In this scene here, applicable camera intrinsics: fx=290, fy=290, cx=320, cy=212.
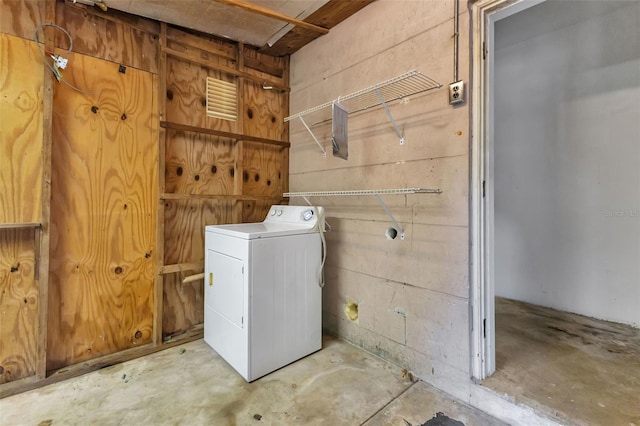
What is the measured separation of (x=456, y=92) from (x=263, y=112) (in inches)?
65.5

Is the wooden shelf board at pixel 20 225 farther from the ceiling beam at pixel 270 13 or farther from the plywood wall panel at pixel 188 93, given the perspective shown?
the ceiling beam at pixel 270 13

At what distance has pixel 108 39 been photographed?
1.94 metres

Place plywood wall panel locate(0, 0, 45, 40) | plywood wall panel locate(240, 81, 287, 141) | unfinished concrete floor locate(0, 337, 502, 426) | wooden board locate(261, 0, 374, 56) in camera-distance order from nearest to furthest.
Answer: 1. unfinished concrete floor locate(0, 337, 502, 426)
2. plywood wall panel locate(0, 0, 45, 40)
3. wooden board locate(261, 0, 374, 56)
4. plywood wall panel locate(240, 81, 287, 141)

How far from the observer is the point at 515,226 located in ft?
8.93

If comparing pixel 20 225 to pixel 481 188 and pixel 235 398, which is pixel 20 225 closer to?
pixel 235 398

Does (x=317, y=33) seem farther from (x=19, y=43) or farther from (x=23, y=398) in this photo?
(x=23, y=398)

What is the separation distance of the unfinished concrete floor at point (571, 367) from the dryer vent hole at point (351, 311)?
2.95 ft

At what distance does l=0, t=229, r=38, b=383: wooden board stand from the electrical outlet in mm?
2528

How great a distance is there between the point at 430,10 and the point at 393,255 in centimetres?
147

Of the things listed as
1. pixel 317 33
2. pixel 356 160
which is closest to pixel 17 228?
pixel 356 160

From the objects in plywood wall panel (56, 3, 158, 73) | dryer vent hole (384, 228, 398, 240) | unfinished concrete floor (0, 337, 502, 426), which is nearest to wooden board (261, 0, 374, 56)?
plywood wall panel (56, 3, 158, 73)

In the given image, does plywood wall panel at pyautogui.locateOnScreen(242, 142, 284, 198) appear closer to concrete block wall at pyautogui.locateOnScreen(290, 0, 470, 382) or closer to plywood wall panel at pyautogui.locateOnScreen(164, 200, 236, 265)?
plywood wall panel at pyautogui.locateOnScreen(164, 200, 236, 265)

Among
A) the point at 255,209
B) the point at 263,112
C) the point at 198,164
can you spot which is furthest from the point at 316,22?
the point at 255,209

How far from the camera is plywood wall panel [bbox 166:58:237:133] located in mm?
2180
